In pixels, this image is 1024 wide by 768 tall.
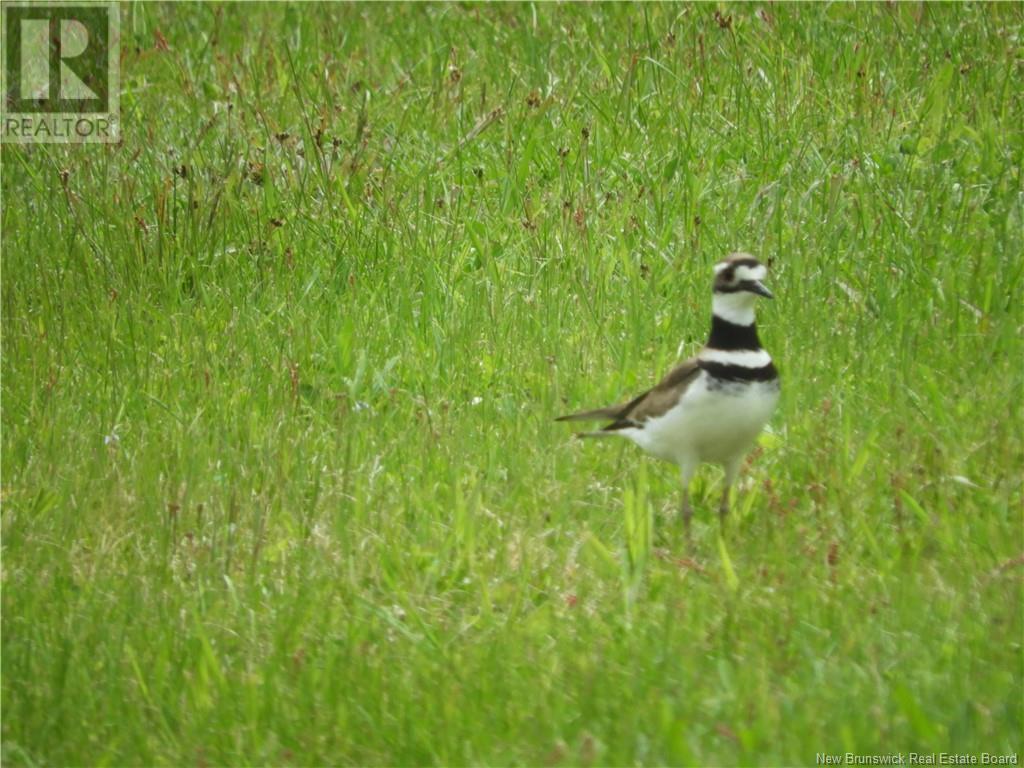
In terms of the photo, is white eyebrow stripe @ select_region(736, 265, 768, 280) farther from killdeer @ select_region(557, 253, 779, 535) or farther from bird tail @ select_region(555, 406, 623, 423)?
bird tail @ select_region(555, 406, 623, 423)

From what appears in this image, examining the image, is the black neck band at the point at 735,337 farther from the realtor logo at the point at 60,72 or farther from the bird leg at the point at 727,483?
the realtor logo at the point at 60,72

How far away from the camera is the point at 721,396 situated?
449 cm

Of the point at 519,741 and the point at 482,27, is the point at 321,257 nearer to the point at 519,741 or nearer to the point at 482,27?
the point at 482,27

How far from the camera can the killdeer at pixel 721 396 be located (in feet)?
14.8

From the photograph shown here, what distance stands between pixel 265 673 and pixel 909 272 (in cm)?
306

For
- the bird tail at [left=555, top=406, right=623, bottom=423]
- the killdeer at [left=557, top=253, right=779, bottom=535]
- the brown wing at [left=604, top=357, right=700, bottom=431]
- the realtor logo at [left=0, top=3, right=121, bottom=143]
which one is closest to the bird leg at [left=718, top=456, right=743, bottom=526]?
the killdeer at [left=557, top=253, right=779, bottom=535]

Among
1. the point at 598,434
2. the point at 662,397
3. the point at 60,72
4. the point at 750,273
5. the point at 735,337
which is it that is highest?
the point at 60,72

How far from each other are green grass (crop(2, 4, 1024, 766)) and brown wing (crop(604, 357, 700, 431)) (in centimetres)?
31

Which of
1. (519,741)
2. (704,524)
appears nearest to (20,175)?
(704,524)

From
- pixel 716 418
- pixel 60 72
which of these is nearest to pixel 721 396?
pixel 716 418

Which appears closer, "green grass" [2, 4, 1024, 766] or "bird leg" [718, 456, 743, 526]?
"green grass" [2, 4, 1024, 766]

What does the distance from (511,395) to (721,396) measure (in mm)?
1281

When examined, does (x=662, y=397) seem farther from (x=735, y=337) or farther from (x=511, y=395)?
(x=511, y=395)

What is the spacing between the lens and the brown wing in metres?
4.65
